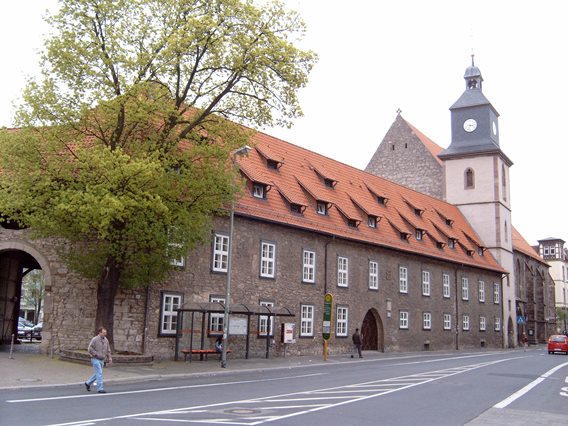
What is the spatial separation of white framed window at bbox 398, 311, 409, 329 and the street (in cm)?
1738

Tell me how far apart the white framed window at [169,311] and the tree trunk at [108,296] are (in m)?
3.11

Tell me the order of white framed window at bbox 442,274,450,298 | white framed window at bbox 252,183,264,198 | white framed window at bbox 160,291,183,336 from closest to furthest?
1. white framed window at bbox 160,291,183,336
2. white framed window at bbox 252,183,264,198
3. white framed window at bbox 442,274,450,298

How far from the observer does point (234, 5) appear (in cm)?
2036

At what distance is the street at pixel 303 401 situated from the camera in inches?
433

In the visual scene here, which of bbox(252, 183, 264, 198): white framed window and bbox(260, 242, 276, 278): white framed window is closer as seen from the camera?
bbox(260, 242, 276, 278): white framed window

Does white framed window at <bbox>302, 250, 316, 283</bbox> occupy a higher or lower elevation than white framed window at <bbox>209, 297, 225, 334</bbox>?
higher

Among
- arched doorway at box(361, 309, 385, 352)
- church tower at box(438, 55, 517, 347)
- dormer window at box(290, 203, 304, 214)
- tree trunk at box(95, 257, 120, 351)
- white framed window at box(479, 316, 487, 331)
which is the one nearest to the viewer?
tree trunk at box(95, 257, 120, 351)

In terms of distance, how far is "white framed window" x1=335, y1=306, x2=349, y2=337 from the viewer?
33.4 metres

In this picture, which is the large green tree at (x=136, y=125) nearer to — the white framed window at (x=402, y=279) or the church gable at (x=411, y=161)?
the white framed window at (x=402, y=279)

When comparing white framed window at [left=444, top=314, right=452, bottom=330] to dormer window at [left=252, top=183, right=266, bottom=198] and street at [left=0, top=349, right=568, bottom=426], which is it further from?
street at [left=0, top=349, right=568, bottom=426]

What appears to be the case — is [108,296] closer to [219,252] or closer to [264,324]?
[219,252]

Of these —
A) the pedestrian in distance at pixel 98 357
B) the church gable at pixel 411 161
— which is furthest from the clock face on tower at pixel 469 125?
the pedestrian in distance at pixel 98 357

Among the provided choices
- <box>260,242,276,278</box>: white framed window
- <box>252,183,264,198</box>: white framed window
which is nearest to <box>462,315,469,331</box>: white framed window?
<box>260,242,276,278</box>: white framed window

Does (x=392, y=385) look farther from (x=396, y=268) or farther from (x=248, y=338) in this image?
(x=396, y=268)
